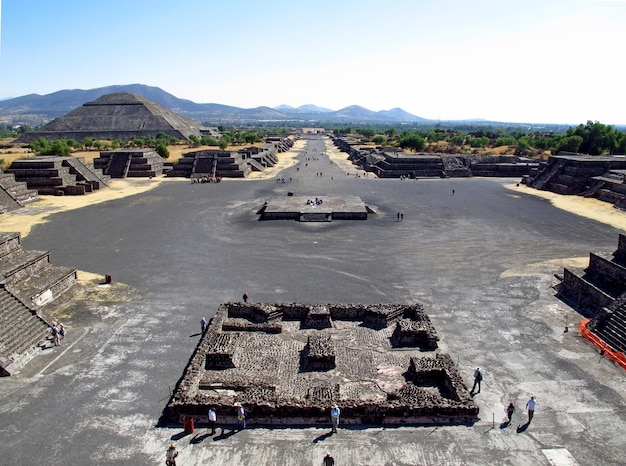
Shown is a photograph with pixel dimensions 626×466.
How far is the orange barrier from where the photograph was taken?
15.0m

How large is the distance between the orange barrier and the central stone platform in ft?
69.1

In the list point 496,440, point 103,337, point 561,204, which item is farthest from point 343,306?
point 561,204

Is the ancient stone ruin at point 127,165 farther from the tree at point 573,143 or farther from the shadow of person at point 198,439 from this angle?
the tree at point 573,143

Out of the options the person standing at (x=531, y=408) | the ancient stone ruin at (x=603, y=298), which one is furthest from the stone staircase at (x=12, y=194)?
the ancient stone ruin at (x=603, y=298)

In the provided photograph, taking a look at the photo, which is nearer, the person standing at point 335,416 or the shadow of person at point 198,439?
the shadow of person at point 198,439

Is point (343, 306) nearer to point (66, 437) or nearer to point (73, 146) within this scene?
point (66, 437)

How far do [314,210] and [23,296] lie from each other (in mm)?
23439

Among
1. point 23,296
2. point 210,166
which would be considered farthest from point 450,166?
point 23,296

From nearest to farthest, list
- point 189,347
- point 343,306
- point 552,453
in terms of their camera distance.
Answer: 1. point 552,453
2. point 189,347
3. point 343,306

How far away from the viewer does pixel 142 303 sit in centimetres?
1966

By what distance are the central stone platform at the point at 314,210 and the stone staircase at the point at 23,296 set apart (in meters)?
18.1

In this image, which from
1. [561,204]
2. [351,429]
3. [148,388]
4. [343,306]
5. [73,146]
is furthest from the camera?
[73,146]

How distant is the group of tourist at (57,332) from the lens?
16.0 m

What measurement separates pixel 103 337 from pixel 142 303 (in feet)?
10.4
